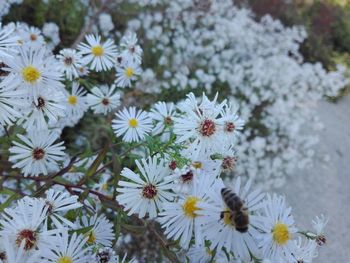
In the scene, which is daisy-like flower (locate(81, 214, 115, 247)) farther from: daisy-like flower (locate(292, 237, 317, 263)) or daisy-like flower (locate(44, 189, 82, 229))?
daisy-like flower (locate(292, 237, 317, 263))

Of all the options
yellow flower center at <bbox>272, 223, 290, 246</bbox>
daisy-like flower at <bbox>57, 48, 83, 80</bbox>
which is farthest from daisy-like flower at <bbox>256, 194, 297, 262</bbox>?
daisy-like flower at <bbox>57, 48, 83, 80</bbox>

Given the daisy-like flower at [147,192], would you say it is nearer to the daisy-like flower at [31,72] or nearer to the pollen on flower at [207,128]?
the pollen on flower at [207,128]

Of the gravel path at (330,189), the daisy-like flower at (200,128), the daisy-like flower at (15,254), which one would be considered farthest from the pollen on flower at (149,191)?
the gravel path at (330,189)

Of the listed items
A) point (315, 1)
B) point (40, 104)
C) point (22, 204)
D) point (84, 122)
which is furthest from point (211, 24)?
point (22, 204)

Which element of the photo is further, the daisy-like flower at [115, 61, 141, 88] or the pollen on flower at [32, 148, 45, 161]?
the daisy-like flower at [115, 61, 141, 88]

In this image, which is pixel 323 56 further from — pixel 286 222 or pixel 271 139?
pixel 286 222

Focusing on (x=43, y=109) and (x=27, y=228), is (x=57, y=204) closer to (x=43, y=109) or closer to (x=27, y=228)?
(x=27, y=228)

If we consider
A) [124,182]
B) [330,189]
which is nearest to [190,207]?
[124,182]
